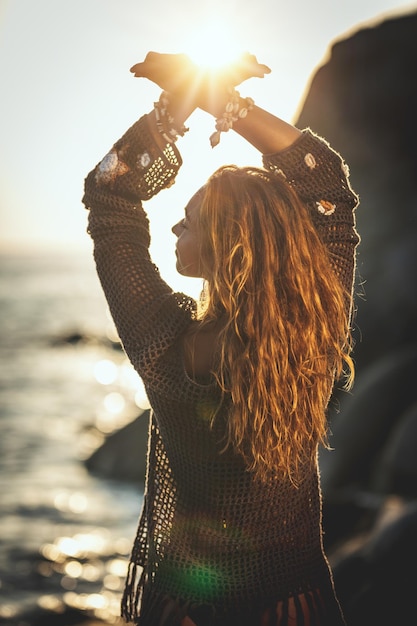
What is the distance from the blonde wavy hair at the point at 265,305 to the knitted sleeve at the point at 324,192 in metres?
0.17

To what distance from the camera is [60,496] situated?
16.6 meters

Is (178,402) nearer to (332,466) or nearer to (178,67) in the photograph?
(178,67)

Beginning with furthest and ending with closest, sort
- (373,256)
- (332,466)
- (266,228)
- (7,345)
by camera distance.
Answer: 1. (7,345)
2. (373,256)
3. (332,466)
4. (266,228)

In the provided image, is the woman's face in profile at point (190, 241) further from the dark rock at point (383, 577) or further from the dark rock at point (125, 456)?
the dark rock at point (125, 456)

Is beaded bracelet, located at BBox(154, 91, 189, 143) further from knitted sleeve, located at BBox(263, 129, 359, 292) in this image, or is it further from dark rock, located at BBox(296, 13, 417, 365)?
dark rock, located at BBox(296, 13, 417, 365)

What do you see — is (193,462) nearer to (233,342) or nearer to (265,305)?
(233,342)

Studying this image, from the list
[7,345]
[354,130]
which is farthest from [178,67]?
[7,345]

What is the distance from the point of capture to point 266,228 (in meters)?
2.10

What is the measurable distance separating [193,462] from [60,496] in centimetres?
1502

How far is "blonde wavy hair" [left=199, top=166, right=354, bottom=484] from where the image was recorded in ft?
6.93

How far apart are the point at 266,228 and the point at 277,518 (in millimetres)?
888

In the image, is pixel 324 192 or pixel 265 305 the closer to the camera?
pixel 265 305

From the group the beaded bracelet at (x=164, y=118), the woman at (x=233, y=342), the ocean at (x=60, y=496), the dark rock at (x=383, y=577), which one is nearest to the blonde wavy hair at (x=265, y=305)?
the woman at (x=233, y=342)

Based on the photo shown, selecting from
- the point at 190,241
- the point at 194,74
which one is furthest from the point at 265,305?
the point at 194,74
